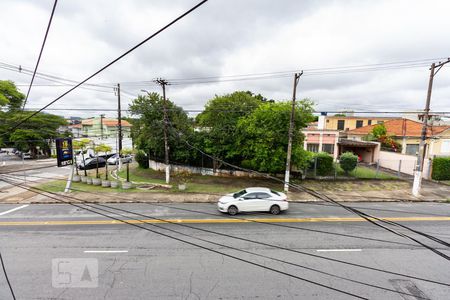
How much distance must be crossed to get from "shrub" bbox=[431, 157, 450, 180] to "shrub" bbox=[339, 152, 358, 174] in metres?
7.17

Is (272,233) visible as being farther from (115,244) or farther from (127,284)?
(115,244)

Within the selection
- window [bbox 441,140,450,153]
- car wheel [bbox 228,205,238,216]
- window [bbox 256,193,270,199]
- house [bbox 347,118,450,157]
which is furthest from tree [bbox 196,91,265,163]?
window [bbox 441,140,450,153]

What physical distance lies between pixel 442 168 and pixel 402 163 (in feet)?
11.0

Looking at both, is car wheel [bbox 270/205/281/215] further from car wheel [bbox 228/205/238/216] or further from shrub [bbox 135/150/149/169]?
shrub [bbox 135/150/149/169]

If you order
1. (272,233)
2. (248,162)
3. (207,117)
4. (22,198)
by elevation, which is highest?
(207,117)

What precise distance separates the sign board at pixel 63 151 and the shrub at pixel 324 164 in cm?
2143

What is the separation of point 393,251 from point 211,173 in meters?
16.9

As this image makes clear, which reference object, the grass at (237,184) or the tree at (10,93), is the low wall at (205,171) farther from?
the tree at (10,93)

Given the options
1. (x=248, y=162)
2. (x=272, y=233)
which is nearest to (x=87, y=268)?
(x=272, y=233)

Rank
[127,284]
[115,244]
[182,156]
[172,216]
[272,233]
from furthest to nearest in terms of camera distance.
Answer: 1. [182,156]
2. [172,216]
3. [272,233]
4. [115,244]
5. [127,284]

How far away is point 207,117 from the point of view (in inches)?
869
